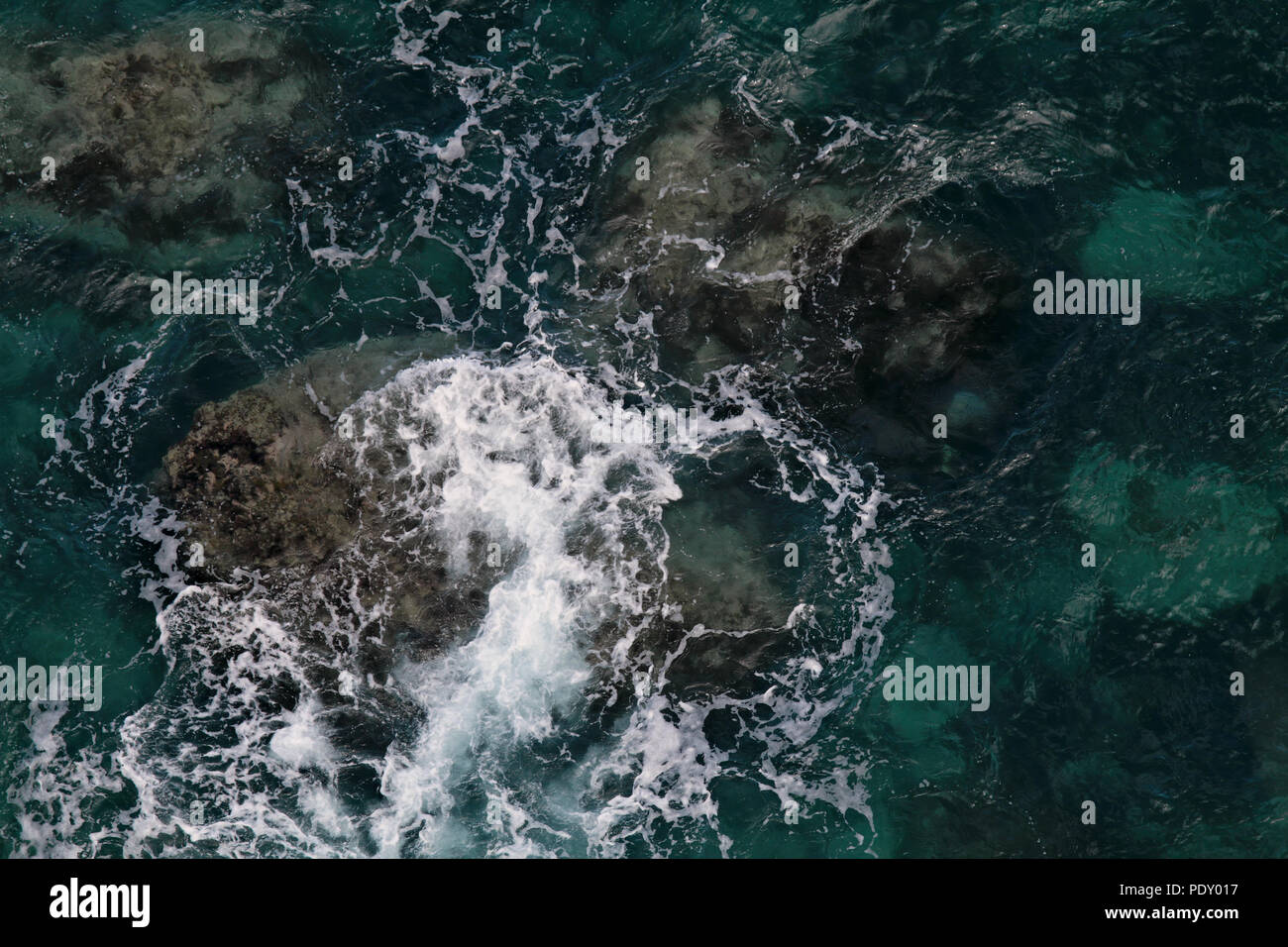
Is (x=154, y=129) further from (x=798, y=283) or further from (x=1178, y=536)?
(x=1178, y=536)

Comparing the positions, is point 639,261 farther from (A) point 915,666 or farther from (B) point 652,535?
(A) point 915,666

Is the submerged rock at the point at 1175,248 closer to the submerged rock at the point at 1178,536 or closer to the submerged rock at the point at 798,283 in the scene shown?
the submerged rock at the point at 798,283

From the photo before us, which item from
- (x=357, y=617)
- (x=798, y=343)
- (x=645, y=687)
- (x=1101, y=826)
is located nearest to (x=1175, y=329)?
(x=798, y=343)
